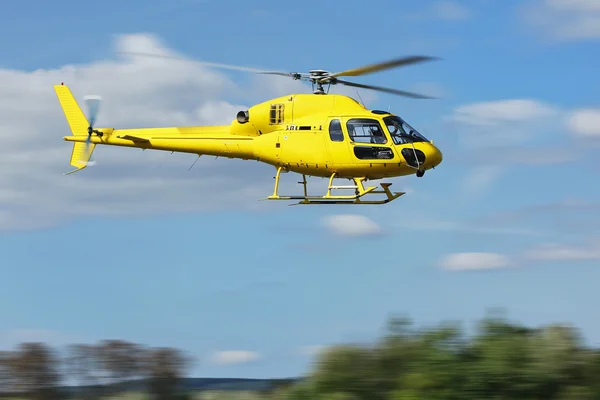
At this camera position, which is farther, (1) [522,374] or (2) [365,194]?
(2) [365,194]

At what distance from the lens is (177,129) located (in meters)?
35.4

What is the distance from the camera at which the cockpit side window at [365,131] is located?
105ft

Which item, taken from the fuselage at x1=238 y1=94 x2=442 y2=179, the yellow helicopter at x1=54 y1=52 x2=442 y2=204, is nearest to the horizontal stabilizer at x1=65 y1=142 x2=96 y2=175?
the yellow helicopter at x1=54 y1=52 x2=442 y2=204

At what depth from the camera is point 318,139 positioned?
3275cm

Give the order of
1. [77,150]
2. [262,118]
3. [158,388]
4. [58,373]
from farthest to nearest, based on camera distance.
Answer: [77,150], [262,118], [58,373], [158,388]

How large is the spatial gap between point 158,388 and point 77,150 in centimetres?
1246

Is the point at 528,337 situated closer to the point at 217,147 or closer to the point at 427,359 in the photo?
the point at 427,359

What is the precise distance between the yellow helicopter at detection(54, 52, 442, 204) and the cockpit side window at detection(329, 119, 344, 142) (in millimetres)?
33

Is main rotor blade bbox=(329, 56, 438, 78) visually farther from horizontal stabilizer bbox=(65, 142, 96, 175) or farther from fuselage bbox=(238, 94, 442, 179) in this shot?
horizontal stabilizer bbox=(65, 142, 96, 175)

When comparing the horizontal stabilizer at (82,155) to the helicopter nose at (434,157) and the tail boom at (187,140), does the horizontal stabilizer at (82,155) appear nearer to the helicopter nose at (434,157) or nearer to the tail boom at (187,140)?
the tail boom at (187,140)

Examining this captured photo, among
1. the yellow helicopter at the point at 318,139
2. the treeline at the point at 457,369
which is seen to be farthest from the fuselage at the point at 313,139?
the treeline at the point at 457,369

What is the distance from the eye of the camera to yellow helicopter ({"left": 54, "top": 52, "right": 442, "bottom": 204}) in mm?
31750

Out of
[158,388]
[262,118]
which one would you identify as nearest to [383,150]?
[262,118]

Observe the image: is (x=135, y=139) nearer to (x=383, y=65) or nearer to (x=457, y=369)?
(x=383, y=65)
